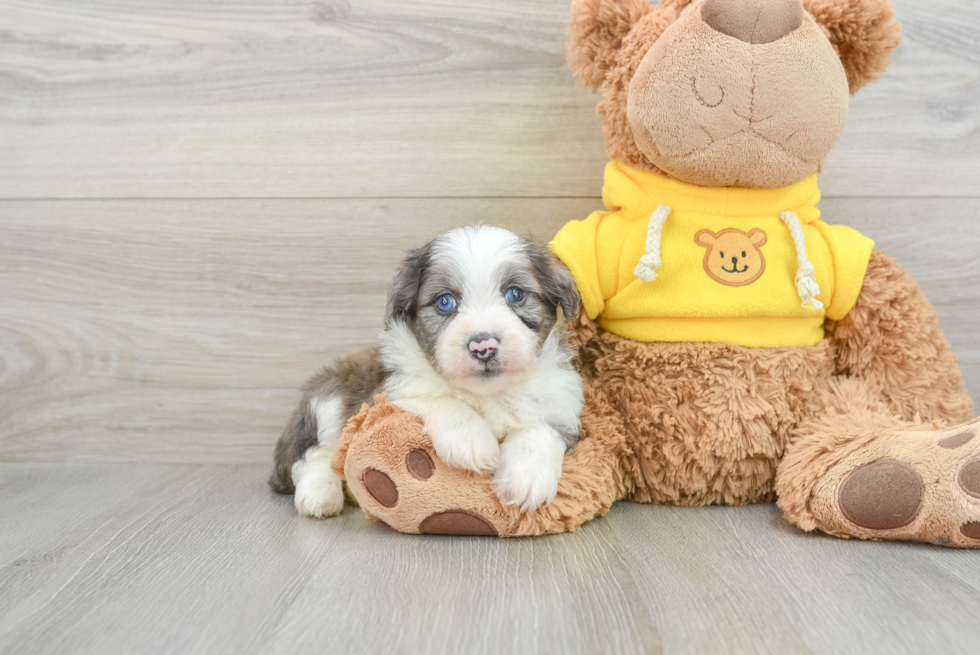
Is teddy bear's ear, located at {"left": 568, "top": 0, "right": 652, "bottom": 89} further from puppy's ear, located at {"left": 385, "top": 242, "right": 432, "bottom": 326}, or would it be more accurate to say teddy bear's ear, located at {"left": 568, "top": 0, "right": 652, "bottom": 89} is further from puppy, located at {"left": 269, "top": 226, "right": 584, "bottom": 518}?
puppy's ear, located at {"left": 385, "top": 242, "right": 432, "bottom": 326}

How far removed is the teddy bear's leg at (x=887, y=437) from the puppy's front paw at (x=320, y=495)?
37.3 inches

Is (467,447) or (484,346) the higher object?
(484,346)

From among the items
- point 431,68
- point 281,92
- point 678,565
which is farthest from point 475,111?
point 678,565

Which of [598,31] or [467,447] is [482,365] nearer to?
[467,447]

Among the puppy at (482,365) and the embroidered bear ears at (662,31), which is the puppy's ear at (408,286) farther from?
the embroidered bear ears at (662,31)

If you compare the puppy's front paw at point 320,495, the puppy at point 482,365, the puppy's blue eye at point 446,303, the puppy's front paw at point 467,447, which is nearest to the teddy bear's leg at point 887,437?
the puppy at point 482,365

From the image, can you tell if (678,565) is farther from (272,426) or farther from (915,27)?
(915,27)

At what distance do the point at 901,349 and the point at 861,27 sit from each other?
0.69 metres

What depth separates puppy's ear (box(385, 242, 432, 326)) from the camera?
1.54 metres

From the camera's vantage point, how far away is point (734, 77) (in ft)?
4.68

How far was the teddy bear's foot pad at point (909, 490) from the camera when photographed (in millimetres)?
1273

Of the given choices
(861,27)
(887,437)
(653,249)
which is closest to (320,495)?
(653,249)

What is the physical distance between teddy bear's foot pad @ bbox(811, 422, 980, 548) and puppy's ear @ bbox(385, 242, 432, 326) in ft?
2.89

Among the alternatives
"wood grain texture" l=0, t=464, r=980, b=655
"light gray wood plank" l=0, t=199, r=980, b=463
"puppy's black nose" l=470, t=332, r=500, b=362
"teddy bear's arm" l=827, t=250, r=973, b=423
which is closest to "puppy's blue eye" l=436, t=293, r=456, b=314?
"puppy's black nose" l=470, t=332, r=500, b=362
